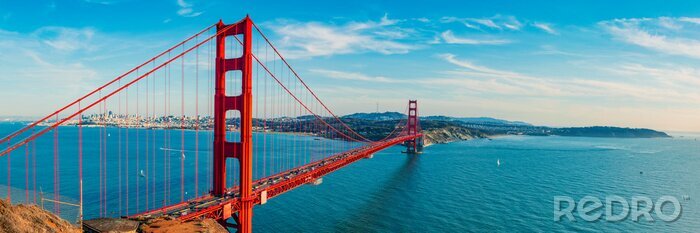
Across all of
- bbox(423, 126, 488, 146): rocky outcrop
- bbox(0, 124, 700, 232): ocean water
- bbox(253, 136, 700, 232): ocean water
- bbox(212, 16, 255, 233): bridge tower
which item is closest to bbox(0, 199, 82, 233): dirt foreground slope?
bbox(212, 16, 255, 233): bridge tower

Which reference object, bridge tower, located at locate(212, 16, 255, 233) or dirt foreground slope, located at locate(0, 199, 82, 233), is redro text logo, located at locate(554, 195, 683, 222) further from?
dirt foreground slope, located at locate(0, 199, 82, 233)

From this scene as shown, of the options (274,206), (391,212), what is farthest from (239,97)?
(391,212)

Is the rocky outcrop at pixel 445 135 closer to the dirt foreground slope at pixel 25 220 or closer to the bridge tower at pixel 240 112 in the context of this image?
the bridge tower at pixel 240 112

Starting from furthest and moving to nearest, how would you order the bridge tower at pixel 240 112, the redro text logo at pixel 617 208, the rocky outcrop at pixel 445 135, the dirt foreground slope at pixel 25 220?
1. the rocky outcrop at pixel 445 135
2. the redro text logo at pixel 617 208
3. the bridge tower at pixel 240 112
4. the dirt foreground slope at pixel 25 220

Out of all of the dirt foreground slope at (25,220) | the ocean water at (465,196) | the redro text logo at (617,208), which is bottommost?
the redro text logo at (617,208)

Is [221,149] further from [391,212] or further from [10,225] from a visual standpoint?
[391,212]

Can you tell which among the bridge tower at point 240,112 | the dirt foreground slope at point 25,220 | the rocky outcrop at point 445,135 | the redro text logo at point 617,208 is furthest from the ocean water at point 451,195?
the rocky outcrop at point 445,135
